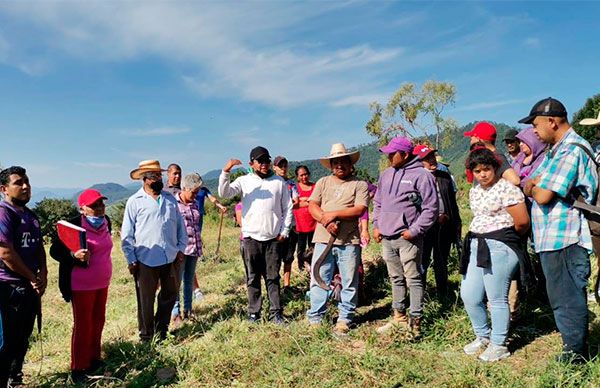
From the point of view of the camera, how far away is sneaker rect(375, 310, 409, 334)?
162 inches

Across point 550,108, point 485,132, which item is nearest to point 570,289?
point 550,108

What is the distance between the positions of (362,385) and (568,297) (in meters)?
1.55

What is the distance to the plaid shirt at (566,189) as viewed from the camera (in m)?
2.82

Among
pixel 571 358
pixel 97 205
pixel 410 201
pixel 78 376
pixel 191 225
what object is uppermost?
pixel 97 205

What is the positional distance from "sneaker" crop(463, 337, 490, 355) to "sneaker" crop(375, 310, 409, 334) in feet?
1.94

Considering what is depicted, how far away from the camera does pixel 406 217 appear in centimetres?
409

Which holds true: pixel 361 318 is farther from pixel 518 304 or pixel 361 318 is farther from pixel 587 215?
pixel 587 215

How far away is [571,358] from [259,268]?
2988 mm

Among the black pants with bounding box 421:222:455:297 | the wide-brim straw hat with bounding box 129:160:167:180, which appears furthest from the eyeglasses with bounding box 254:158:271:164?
the black pants with bounding box 421:222:455:297

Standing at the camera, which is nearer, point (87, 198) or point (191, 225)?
point (87, 198)

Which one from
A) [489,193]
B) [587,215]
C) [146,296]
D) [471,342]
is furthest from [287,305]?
[587,215]

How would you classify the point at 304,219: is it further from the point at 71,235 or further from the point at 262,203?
the point at 71,235

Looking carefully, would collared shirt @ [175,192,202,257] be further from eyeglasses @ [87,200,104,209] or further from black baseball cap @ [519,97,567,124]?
black baseball cap @ [519,97,567,124]

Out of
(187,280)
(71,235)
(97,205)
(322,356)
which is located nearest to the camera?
(322,356)
